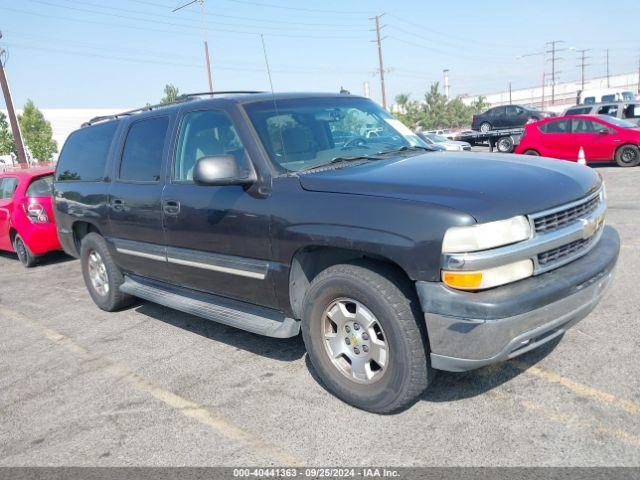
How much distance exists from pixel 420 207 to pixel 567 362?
165 cm

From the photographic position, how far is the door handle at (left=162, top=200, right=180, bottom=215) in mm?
4094

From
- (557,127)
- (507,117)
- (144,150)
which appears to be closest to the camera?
(144,150)

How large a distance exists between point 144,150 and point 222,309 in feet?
5.45

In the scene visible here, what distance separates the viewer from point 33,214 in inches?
326

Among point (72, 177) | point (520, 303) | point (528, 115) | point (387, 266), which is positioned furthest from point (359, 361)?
point (528, 115)

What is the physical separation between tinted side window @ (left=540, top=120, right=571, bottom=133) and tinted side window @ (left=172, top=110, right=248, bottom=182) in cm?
1300

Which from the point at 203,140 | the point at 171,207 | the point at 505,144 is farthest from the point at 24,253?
the point at 505,144

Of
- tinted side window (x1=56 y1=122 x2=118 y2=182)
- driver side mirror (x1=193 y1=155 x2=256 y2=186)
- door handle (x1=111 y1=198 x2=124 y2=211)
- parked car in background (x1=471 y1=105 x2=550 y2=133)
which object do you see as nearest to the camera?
driver side mirror (x1=193 y1=155 x2=256 y2=186)

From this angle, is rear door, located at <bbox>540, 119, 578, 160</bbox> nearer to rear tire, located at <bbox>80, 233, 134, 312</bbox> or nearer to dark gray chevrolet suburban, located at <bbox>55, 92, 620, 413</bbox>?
dark gray chevrolet suburban, located at <bbox>55, 92, 620, 413</bbox>

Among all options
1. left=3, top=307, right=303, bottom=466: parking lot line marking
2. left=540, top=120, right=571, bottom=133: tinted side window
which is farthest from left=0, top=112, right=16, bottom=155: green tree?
left=3, top=307, right=303, bottom=466: parking lot line marking

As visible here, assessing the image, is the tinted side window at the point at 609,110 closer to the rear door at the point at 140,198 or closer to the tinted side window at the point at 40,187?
the tinted side window at the point at 40,187

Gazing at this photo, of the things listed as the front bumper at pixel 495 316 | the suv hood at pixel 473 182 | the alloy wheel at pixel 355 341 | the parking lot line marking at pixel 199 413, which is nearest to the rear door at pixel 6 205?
the parking lot line marking at pixel 199 413

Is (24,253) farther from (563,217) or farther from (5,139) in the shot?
(5,139)

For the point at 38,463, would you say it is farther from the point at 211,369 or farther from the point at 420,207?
the point at 420,207
